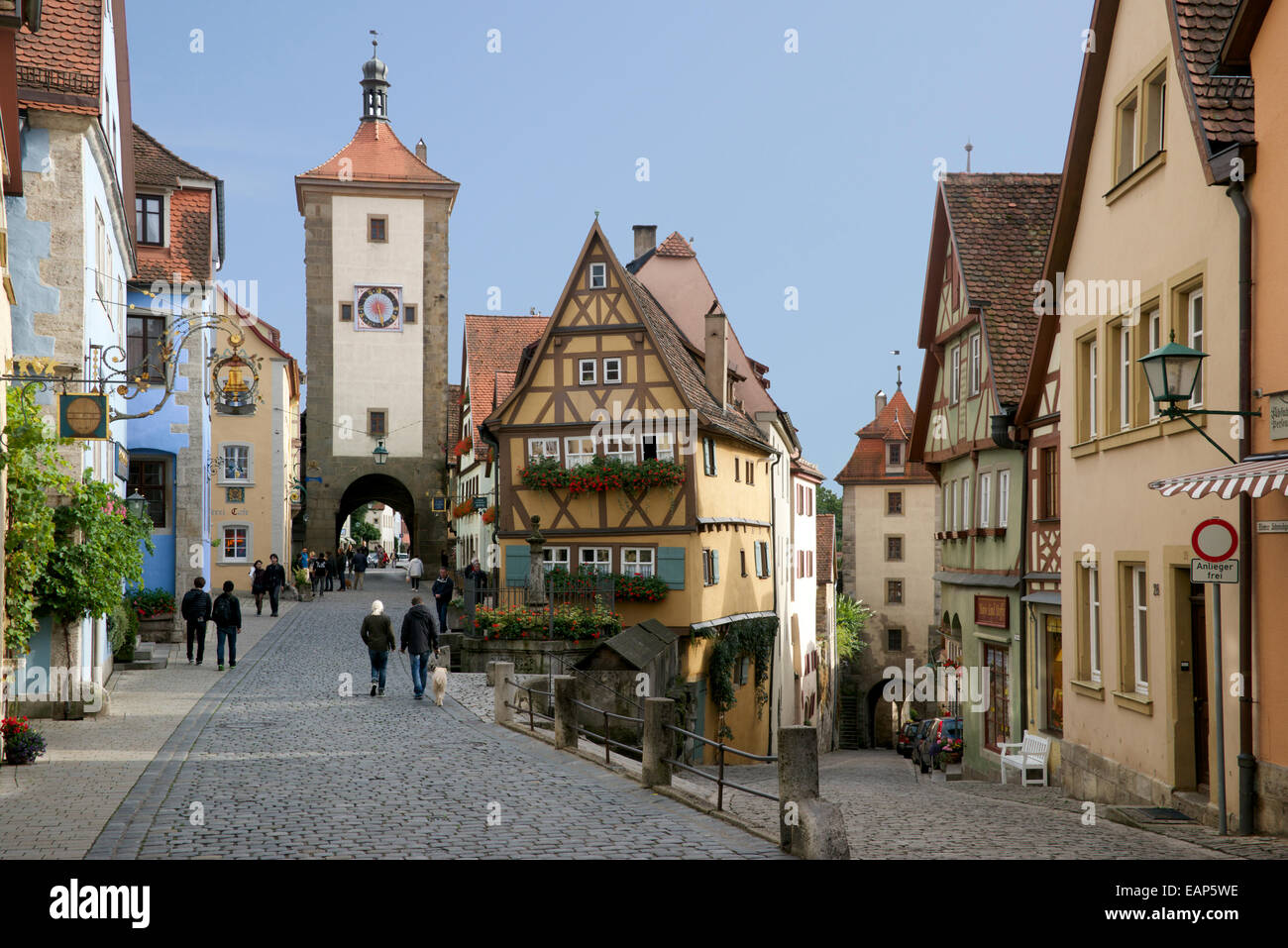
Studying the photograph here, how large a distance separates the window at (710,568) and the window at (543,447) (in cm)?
396

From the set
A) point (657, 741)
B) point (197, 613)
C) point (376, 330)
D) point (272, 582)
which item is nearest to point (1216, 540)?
point (657, 741)

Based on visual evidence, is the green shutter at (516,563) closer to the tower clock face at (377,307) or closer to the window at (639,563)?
the window at (639,563)

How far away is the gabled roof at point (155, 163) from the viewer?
94.9 feet

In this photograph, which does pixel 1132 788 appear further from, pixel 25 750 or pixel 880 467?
pixel 880 467

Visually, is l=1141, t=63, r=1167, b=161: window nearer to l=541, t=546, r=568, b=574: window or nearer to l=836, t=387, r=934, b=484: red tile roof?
l=541, t=546, r=568, b=574: window

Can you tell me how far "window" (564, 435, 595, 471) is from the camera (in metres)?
30.2

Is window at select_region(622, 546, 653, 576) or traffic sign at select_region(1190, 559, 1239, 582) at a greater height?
traffic sign at select_region(1190, 559, 1239, 582)

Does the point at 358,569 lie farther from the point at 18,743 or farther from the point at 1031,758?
the point at 18,743

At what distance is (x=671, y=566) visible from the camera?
29375 mm

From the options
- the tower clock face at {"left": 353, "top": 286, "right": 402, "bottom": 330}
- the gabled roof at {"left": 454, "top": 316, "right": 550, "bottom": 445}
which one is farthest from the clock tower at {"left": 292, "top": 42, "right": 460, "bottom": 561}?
the gabled roof at {"left": 454, "top": 316, "right": 550, "bottom": 445}

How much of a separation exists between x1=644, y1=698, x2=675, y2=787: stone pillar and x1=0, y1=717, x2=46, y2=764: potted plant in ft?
19.7

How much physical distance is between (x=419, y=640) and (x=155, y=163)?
14523 mm

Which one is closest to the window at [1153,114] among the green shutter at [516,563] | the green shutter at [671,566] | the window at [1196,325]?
the window at [1196,325]
